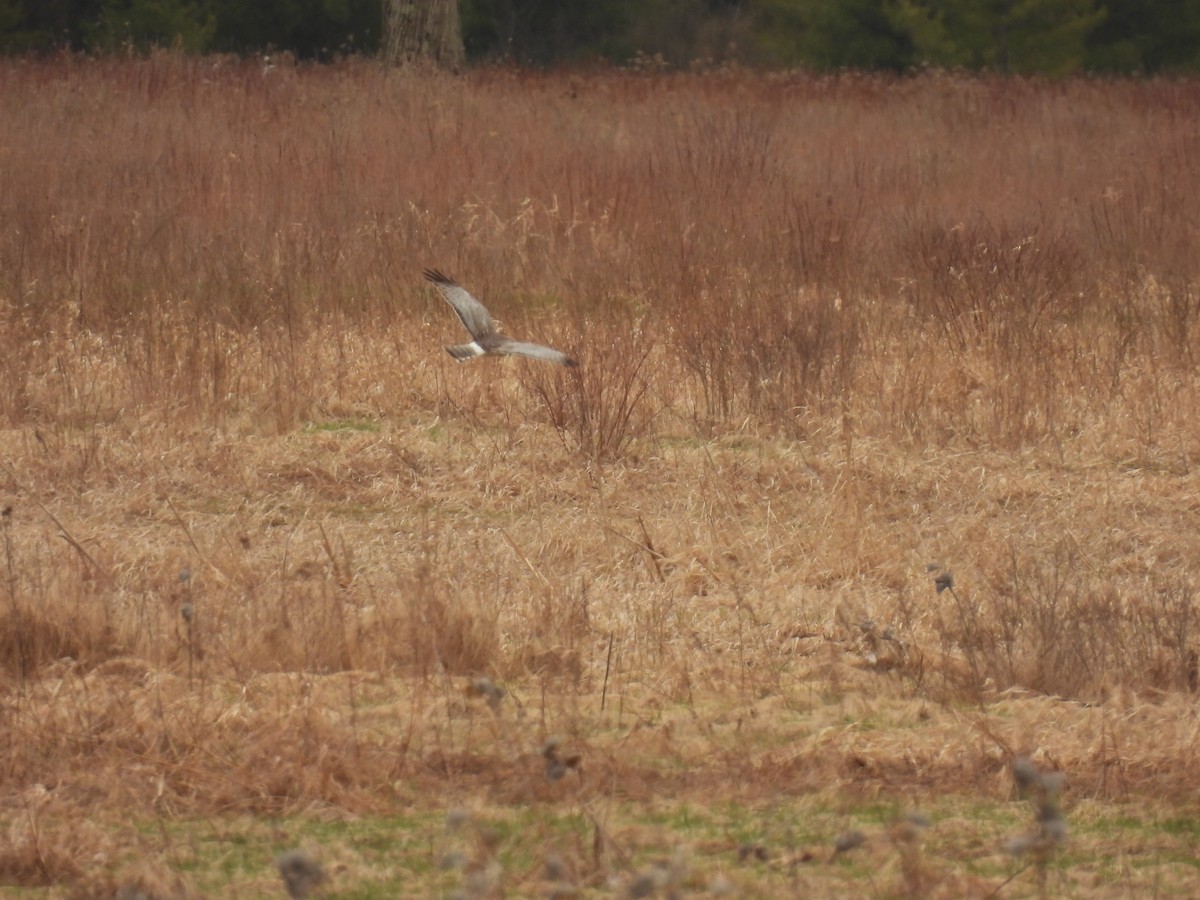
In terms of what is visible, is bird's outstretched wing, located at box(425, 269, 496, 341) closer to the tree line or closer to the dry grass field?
the dry grass field

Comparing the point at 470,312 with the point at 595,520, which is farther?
the point at 470,312

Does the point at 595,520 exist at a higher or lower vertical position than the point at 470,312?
lower

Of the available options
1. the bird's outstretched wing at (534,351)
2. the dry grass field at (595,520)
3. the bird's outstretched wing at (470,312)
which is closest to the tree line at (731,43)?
the dry grass field at (595,520)

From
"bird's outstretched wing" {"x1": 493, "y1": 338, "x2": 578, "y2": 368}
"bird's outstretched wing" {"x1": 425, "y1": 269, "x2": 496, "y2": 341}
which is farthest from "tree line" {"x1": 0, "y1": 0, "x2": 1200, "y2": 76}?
"bird's outstretched wing" {"x1": 493, "y1": 338, "x2": 578, "y2": 368}

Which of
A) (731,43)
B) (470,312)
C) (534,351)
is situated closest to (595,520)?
(534,351)

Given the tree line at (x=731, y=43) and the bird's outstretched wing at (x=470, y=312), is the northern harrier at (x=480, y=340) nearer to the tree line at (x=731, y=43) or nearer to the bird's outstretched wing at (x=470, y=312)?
the bird's outstretched wing at (x=470, y=312)

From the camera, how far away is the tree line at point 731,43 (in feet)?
75.1

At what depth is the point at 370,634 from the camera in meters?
4.01

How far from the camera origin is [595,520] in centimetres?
504

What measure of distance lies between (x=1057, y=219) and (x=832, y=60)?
16.8m

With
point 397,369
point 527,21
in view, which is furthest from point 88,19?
point 397,369

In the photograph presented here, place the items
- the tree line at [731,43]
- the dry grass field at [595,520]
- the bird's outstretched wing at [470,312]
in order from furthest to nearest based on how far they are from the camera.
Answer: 1. the tree line at [731,43]
2. the bird's outstretched wing at [470,312]
3. the dry grass field at [595,520]

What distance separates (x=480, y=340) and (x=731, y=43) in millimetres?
20543

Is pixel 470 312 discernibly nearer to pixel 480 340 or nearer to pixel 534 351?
pixel 480 340
